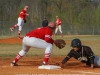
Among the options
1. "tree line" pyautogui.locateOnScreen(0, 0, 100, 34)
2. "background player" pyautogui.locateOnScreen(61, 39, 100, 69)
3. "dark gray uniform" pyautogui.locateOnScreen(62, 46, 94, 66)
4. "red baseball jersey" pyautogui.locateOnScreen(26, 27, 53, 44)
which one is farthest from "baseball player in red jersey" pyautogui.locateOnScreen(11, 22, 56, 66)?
"tree line" pyautogui.locateOnScreen(0, 0, 100, 34)

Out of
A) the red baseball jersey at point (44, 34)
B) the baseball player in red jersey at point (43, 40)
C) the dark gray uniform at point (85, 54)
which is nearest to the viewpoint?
the red baseball jersey at point (44, 34)

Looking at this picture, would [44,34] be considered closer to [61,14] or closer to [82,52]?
[82,52]

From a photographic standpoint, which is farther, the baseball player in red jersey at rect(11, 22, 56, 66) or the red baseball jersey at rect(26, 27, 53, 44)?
the baseball player in red jersey at rect(11, 22, 56, 66)

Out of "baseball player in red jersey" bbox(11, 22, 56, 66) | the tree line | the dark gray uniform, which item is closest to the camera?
"baseball player in red jersey" bbox(11, 22, 56, 66)

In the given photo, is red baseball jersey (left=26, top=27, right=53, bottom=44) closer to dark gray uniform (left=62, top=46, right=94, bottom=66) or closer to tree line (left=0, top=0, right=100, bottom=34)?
dark gray uniform (left=62, top=46, right=94, bottom=66)

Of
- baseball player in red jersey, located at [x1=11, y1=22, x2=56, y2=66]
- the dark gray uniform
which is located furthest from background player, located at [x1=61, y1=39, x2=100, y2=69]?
baseball player in red jersey, located at [x1=11, y1=22, x2=56, y2=66]

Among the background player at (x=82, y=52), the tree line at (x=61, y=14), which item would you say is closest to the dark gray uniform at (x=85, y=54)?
the background player at (x=82, y=52)

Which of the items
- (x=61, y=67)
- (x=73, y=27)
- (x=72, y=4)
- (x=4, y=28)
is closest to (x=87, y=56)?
(x=61, y=67)

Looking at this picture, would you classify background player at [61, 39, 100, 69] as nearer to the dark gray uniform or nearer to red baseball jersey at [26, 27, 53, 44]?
the dark gray uniform

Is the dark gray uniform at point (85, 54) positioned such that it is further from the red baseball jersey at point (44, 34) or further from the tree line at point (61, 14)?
the tree line at point (61, 14)

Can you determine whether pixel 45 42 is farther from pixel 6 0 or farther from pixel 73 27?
pixel 6 0

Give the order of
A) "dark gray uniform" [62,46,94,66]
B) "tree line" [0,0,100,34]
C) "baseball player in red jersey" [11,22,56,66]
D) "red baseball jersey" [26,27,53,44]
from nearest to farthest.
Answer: "red baseball jersey" [26,27,53,44] → "baseball player in red jersey" [11,22,56,66] → "dark gray uniform" [62,46,94,66] → "tree line" [0,0,100,34]

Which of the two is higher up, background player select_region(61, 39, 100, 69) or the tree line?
the tree line

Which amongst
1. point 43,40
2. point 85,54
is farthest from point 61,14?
point 43,40
